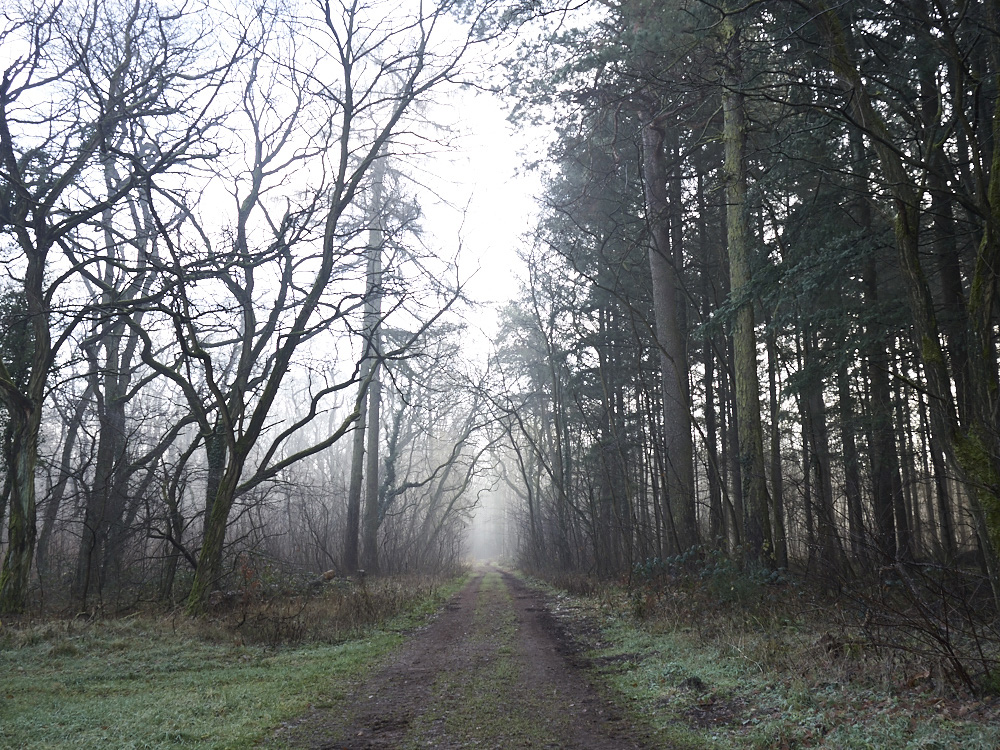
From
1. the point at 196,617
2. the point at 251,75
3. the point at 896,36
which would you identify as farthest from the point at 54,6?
the point at 896,36

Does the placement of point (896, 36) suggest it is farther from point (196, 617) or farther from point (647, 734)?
point (196, 617)

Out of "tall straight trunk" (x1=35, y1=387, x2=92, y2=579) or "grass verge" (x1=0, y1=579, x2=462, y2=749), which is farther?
"tall straight trunk" (x1=35, y1=387, x2=92, y2=579)

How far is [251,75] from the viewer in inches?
447

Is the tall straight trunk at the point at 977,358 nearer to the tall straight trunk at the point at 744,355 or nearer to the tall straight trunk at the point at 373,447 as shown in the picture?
the tall straight trunk at the point at 744,355

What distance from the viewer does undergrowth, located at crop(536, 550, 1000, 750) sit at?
3965 mm

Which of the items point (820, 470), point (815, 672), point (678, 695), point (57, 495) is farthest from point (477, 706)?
point (57, 495)

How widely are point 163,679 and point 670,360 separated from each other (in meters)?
9.36

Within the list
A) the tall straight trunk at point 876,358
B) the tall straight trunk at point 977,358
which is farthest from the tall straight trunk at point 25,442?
the tall straight trunk at point 876,358

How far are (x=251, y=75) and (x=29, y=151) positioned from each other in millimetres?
3667

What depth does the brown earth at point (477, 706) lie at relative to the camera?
441 cm

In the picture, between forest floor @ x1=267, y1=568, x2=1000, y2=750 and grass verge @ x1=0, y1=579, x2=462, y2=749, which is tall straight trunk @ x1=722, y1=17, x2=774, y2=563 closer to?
forest floor @ x1=267, y1=568, x2=1000, y2=750

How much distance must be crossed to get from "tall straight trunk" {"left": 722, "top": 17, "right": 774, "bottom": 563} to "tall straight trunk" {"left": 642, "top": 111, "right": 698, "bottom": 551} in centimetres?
152

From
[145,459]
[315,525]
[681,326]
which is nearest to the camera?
[145,459]

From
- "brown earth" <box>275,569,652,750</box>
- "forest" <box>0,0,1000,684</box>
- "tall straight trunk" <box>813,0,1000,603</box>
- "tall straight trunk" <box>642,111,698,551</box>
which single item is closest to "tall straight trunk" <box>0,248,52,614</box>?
"forest" <box>0,0,1000,684</box>
